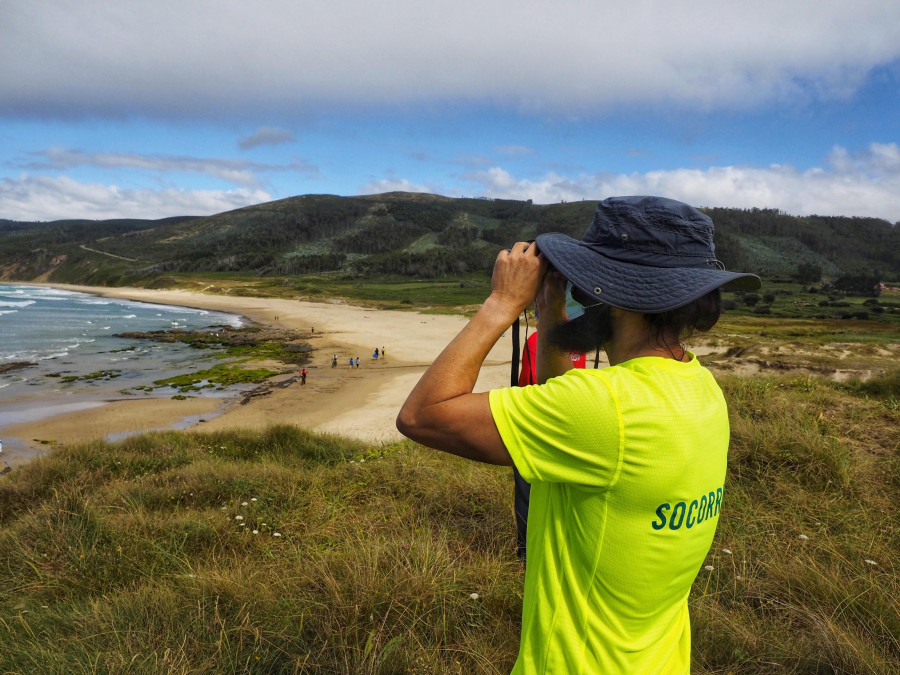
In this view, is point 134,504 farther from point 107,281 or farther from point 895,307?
point 107,281

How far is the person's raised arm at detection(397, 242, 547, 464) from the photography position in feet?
3.48

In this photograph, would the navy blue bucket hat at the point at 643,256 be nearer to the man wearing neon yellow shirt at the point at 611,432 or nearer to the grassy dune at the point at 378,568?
the man wearing neon yellow shirt at the point at 611,432

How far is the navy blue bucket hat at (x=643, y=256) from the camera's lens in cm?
106

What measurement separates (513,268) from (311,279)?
94.6m

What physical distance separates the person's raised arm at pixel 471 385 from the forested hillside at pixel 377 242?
78004 millimetres

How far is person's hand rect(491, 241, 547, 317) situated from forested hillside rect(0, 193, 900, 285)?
7798 centimetres

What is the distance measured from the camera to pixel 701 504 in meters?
1.11

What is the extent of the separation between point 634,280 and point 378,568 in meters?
2.12

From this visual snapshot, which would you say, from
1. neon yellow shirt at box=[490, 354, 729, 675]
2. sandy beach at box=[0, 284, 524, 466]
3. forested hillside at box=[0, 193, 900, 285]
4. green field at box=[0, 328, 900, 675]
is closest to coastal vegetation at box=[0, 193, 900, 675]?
green field at box=[0, 328, 900, 675]

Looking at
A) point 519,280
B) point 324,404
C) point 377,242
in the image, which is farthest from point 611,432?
point 377,242

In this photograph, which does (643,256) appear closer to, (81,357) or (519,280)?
(519,280)

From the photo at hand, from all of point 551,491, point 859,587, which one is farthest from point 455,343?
point 859,587

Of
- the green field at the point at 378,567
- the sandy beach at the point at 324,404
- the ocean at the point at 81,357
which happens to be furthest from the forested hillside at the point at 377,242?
the green field at the point at 378,567

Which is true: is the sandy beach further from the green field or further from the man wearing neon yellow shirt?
the man wearing neon yellow shirt
